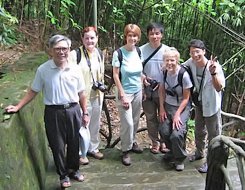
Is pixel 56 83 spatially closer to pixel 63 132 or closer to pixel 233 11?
pixel 63 132

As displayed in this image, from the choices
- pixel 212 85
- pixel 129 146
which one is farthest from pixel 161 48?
pixel 129 146

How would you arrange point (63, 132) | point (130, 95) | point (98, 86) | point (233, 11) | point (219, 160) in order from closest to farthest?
point (219, 160)
point (63, 132)
point (98, 86)
point (130, 95)
point (233, 11)

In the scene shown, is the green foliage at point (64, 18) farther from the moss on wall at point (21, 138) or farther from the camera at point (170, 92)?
the camera at point (170, 92)

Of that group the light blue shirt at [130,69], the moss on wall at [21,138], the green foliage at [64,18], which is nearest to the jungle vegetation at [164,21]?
the green foliage at [64,18]

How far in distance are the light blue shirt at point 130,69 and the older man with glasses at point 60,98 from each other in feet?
2.06

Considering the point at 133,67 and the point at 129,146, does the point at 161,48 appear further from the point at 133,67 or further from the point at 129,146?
the point at 129,146

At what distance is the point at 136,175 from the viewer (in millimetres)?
4551

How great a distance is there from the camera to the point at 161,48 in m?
4.61

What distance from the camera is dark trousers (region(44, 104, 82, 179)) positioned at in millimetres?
3848

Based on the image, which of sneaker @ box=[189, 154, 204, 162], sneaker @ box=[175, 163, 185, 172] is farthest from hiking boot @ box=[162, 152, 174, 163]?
sneaker @ box=[189, 154, 204, 162]

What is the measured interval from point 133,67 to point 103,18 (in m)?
3.91

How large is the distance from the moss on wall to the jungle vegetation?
2115 millimetres

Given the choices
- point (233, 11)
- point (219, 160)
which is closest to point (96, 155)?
point (219, 160)

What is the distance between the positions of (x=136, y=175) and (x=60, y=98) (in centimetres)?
130
